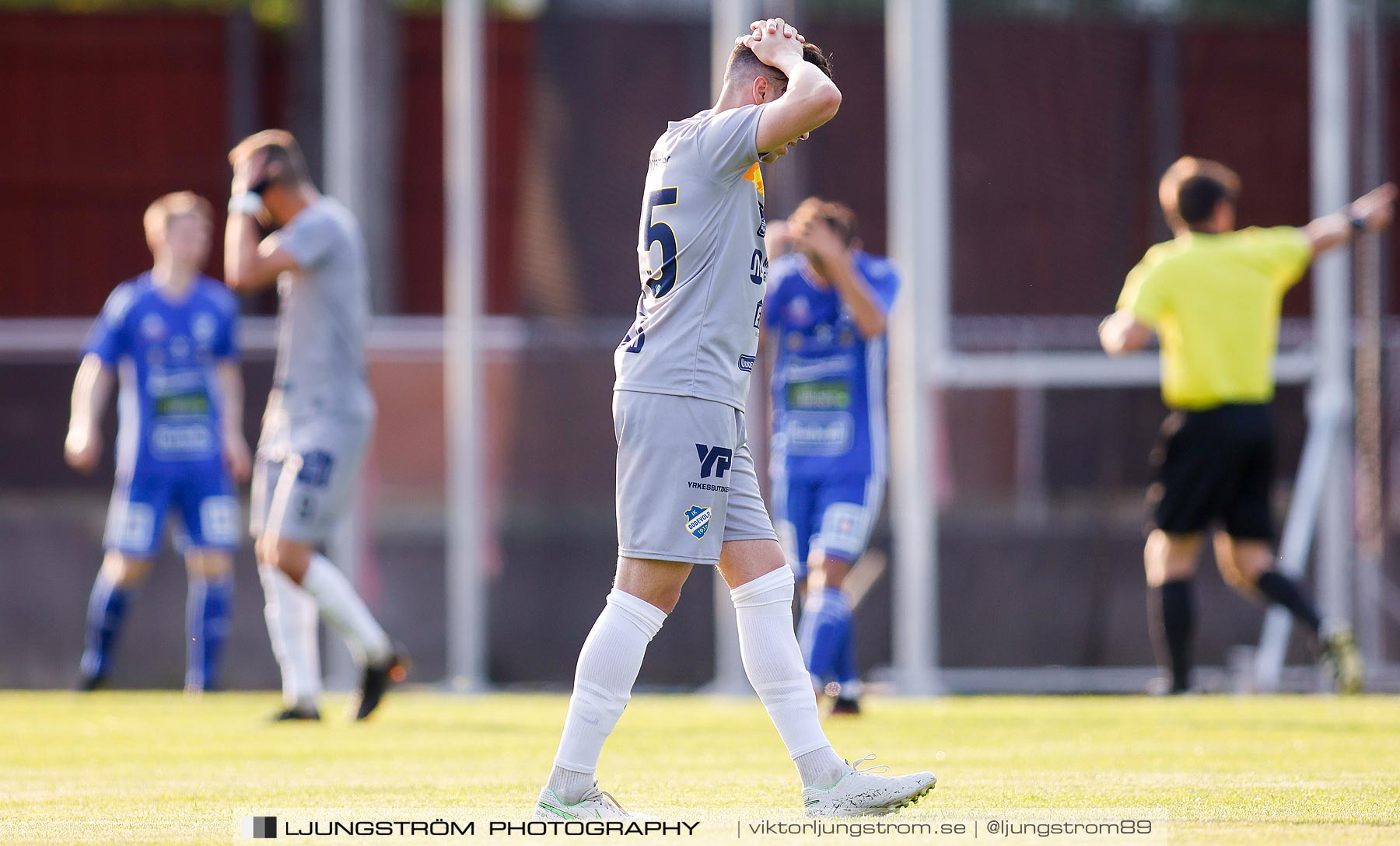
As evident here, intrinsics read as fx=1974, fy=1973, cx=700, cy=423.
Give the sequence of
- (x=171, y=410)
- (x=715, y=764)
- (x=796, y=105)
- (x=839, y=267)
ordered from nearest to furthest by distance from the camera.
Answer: (x=796, y=105)
(x=715, y=764)
(x=839, y=267)
(x=171, y=410)

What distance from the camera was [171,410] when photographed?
33.4 feet

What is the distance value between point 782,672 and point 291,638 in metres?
3.86

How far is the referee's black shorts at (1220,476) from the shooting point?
8703 millimetres

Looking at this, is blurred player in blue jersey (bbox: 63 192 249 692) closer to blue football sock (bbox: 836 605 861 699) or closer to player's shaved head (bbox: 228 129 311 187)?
player's shaved head (bbox: 228 129 311 187)

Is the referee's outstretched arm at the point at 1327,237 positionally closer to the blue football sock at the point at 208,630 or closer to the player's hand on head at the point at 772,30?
the player's hand on head at the point at 772,30

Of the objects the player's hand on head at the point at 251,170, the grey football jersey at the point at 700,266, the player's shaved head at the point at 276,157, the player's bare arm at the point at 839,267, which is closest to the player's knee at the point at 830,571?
the player's bare arm at the point at 839,267

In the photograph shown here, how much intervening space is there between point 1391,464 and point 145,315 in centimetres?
687

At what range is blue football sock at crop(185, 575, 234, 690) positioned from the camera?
972 cm

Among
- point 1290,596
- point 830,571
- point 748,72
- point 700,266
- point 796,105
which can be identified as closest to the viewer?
point 796,105

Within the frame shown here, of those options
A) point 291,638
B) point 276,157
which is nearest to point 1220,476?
point 291,638

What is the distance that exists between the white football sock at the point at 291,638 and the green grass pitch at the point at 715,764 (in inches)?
7.6

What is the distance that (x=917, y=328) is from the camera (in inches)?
414

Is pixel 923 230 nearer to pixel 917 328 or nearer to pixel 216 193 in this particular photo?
pixel 917 328

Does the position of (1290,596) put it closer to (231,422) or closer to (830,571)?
(830,571)
